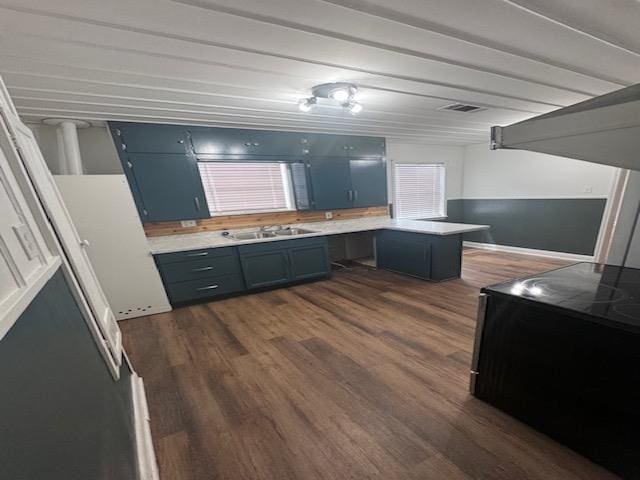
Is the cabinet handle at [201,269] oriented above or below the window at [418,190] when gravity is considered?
below

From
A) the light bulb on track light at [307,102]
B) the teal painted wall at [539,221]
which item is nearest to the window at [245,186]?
the light bulb on track light at [307,102]

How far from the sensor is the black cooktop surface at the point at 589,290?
3.51 feet

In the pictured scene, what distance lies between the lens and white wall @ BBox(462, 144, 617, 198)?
404 cm

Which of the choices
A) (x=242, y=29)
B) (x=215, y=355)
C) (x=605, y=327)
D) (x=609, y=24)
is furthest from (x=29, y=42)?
(x=609, y=24)

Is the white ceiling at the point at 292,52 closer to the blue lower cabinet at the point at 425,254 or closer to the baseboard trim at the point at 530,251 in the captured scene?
the blue lower cabinet at the point at 425,254

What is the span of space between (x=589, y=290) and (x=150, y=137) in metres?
4.15

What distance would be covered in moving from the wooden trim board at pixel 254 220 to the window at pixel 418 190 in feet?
2.23

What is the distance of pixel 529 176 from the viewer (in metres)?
4.70

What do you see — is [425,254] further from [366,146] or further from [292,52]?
[292,52]

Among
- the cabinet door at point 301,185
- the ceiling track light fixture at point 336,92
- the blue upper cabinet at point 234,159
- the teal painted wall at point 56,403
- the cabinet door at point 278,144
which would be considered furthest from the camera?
the cabinet door at point 301,185

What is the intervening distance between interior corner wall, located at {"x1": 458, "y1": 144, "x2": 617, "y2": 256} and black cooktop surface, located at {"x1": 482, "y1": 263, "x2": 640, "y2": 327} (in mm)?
3342

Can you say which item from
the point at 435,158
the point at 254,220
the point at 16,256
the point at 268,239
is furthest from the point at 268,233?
the point at 435,158

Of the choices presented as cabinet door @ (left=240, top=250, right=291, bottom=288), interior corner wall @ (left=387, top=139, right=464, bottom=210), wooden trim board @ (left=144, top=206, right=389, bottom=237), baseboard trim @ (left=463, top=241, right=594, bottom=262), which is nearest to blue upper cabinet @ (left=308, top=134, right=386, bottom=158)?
interior corner wall @ (left=387, top=139, right=464, bottom=210)

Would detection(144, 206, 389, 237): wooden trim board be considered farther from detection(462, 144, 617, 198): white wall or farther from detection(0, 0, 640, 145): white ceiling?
detection(462, 144, 617, 198): white wall
